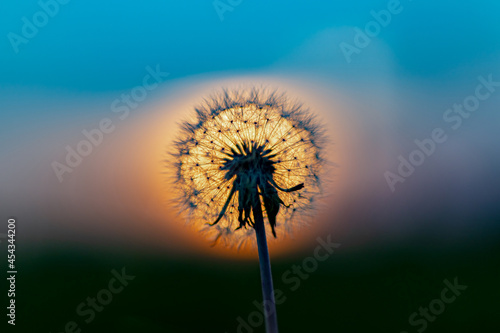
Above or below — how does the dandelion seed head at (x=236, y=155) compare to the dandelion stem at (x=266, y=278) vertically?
above

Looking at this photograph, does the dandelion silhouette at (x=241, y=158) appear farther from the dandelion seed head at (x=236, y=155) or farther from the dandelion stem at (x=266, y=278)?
the dandelion stem at (x=266, y=278)

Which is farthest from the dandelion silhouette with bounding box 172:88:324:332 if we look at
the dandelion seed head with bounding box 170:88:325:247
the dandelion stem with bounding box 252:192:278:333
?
the dandelion stem with bounding box 252:192:278:333

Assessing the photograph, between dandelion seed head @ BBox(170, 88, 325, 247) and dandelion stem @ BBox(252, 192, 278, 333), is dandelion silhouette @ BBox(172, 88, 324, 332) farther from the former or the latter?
dandelion stem @ BBox(252, 192, 278, 333)

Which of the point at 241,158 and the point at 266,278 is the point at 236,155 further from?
the point at 266,278

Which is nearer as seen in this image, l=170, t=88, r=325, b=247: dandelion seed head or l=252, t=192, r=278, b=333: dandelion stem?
l=252, t=192, r=278, b=333: dandelion stem

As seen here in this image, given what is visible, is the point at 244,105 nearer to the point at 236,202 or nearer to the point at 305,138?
the point at 305,138

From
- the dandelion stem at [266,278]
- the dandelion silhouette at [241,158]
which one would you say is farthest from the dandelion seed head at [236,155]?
the dandelion stem at [266,278]

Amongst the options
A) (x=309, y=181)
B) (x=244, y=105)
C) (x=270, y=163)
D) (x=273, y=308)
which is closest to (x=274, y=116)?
(x=244, y=105)
